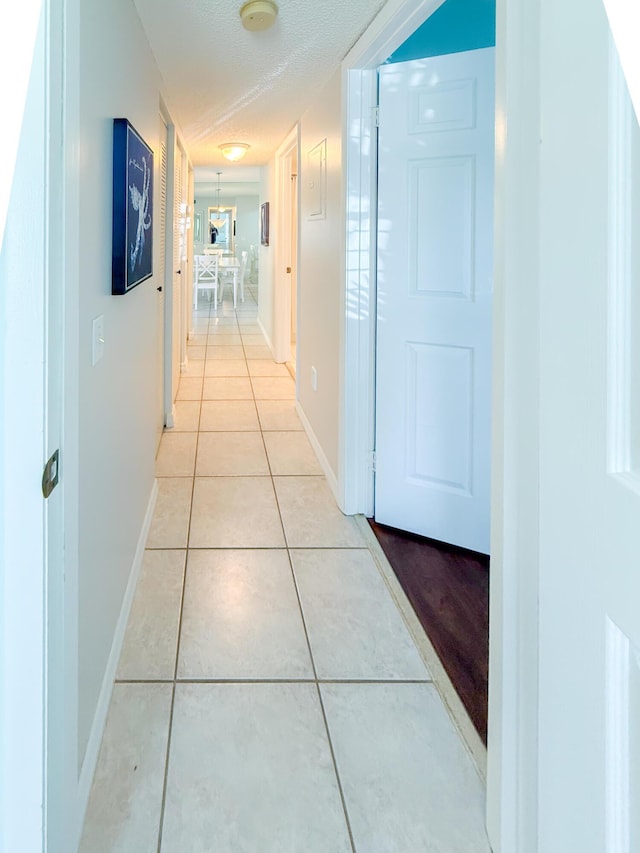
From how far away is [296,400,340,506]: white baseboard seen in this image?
3.40 metres

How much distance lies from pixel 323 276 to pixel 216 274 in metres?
9.23

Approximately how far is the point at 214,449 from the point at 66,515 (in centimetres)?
316

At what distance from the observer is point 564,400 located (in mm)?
896

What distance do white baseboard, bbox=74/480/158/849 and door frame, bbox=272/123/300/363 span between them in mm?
4487

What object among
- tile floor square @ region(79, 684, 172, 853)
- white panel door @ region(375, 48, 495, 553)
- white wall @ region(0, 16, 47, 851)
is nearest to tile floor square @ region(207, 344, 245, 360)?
white panel door @ region(375, 48, 495, 553)

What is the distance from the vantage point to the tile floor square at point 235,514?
2881 mm

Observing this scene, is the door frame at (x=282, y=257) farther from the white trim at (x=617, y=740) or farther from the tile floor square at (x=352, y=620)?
the white trim at (x=617, y=740)

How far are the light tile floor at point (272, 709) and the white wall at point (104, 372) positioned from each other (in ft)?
0.54

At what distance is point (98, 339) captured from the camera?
68.7 inches

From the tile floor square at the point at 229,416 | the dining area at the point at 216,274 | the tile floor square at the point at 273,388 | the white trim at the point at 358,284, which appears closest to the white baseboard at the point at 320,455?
the white trim at the point at 358,284

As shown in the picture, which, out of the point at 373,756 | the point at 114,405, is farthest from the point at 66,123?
the point at 373,756

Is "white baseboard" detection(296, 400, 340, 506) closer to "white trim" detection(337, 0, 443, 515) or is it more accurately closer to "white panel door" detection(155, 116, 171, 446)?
"white trim" detection(337, 0, 443, 515)

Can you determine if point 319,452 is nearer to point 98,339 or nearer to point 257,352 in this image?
point 98,339

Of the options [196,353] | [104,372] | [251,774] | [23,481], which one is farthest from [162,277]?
[196,353]
